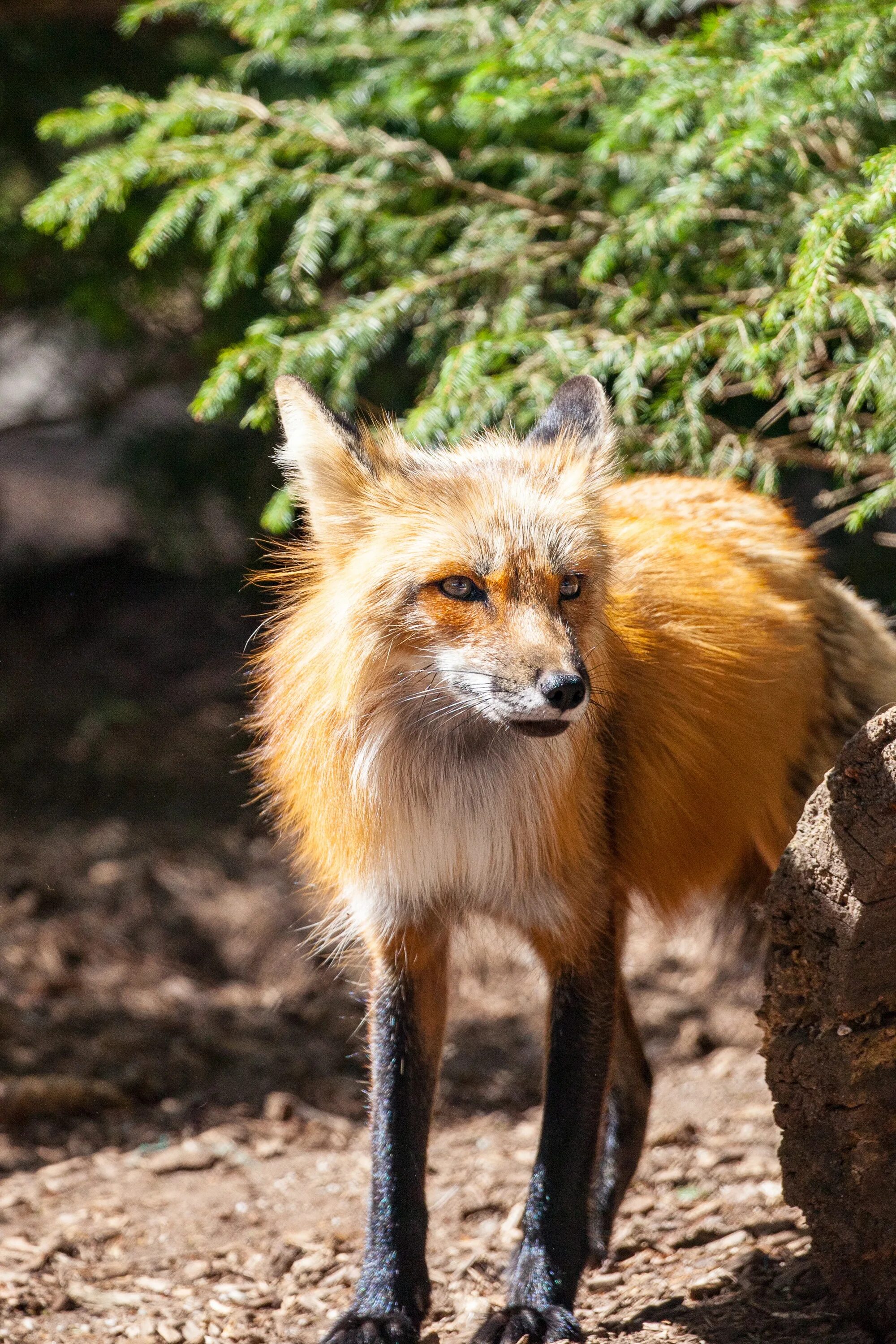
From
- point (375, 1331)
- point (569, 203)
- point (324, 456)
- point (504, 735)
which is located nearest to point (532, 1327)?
point (375, 1331)

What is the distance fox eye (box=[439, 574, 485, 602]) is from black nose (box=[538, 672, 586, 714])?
0.37 m

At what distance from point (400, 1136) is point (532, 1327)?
2.06ft

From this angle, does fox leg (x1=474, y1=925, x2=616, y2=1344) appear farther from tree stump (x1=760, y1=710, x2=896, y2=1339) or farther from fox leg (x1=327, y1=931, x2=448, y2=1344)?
tree stump (x1=760, y1=710, x2=896, y2=1339)

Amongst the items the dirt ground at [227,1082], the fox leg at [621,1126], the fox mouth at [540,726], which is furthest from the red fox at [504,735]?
the dirt ground at [227,1082]

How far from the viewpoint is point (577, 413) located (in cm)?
409

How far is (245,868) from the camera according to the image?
814cm

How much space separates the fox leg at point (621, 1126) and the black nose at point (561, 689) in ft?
5.31

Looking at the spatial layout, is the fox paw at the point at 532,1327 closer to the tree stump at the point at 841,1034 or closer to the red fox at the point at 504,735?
the red fox at the point at 504,735

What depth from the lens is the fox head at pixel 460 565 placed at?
10.8 ft

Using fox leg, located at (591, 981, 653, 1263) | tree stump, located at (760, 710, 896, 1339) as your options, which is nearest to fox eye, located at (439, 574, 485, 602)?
tree stump, located at (760, 710, 896, 1339)

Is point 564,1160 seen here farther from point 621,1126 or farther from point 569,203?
point 569,203

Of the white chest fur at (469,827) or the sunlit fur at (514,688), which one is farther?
the white chest fur at (469,827)

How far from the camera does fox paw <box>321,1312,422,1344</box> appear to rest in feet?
11.6

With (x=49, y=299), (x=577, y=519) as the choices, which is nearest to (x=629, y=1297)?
(x=577, y=519)
